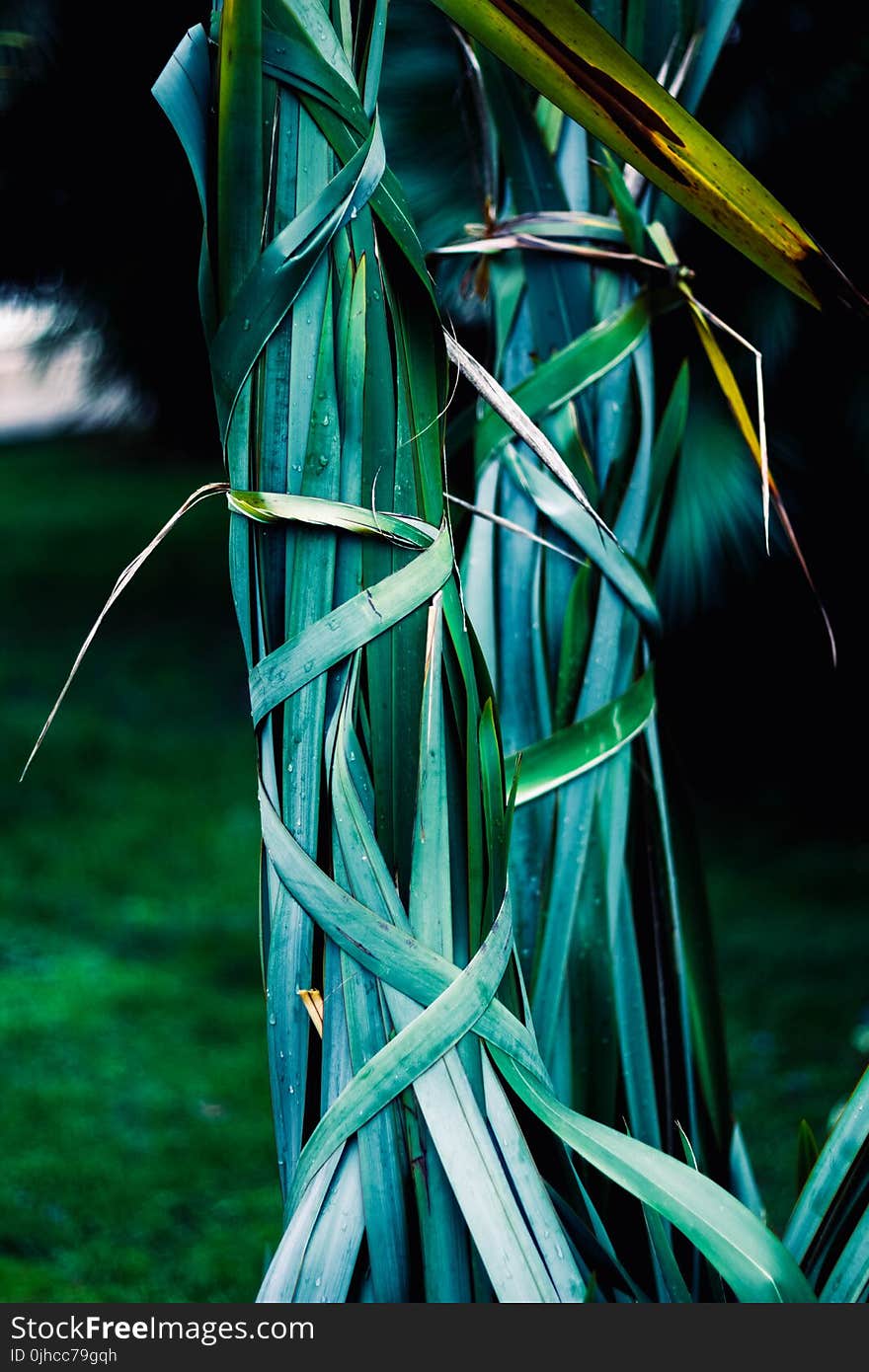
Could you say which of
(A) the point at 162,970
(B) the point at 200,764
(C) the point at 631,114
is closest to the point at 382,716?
(C) the point at 631,114

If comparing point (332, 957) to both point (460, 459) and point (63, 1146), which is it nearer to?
point (63, 1146)

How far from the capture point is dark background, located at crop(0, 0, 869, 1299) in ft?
4.86

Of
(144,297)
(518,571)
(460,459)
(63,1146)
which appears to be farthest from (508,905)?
(144,297)

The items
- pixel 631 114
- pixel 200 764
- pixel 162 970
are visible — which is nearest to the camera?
pixel 631 114

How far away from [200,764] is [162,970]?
0.84m

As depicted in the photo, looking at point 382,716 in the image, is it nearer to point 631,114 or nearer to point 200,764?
point 631,114

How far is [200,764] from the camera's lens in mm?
2764

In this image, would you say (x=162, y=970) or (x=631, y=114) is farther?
(x=162, y=970)

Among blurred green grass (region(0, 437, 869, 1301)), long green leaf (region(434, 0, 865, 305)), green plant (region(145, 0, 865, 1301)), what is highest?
long green leaf (region(434, 0, 865, 305))

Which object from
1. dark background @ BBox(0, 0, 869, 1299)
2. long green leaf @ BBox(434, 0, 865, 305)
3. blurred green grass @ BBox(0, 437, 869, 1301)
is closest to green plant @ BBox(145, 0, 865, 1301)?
long green leaf @ BBox(434, 0, 865, 305)

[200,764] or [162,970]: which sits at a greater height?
[200,764]

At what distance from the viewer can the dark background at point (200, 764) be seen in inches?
58.3

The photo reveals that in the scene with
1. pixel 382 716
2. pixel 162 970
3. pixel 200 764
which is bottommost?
pixel 162 970

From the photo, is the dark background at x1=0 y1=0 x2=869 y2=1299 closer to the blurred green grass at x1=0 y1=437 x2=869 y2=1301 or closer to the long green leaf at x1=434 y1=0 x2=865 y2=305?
the blurred green grass at x1=0 y1=437 x2=869 y2=1301
